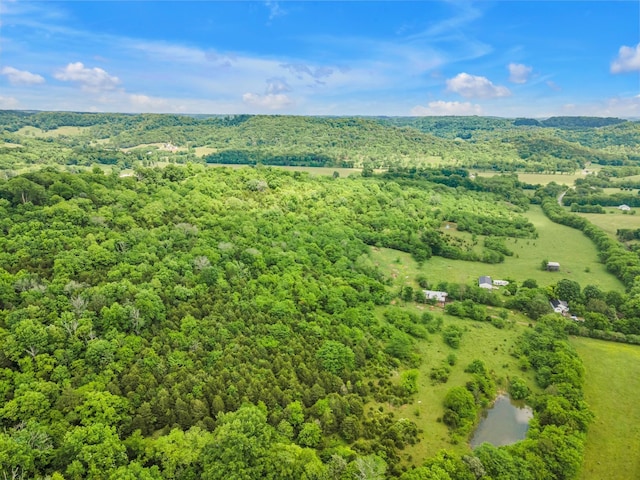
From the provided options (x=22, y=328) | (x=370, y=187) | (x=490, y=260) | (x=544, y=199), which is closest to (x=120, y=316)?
(x=22, y=328)

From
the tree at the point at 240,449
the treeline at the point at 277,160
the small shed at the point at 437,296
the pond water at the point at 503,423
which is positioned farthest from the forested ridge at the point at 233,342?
the treeline at the point at 277,160

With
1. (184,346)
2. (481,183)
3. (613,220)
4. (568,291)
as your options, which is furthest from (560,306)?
(481,183)

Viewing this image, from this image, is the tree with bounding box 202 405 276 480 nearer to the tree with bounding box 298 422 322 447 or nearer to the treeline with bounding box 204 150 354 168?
the tree with bounding box 298 422 322 447

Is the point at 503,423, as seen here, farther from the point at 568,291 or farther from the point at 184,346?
the point at 184,346

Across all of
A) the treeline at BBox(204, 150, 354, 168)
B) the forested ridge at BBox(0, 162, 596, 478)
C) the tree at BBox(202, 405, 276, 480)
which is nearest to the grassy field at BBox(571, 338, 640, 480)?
the forested ridge at BBox(0, 162, 596, 478)

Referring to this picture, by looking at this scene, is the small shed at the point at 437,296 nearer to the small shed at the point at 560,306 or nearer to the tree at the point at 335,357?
the small shed at the point at 560,306

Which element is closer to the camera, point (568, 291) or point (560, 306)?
→ point (560, 306)

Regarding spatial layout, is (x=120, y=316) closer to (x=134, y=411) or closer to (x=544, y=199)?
(x=134, y=411)
